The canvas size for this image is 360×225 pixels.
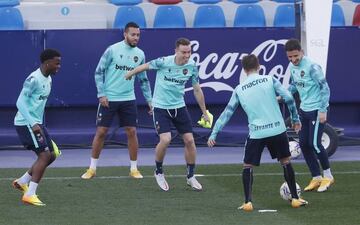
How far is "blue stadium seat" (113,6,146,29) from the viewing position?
62.4 feet

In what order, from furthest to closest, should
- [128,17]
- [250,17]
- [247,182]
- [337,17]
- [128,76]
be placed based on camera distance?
[337,17], [250,17], [128,17], [128,76], [247,182]

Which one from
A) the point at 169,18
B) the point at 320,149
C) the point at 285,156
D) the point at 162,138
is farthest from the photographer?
the point at 169,18

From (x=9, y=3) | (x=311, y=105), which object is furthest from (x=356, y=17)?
(x=311, y=105)

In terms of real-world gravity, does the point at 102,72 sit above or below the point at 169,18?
above

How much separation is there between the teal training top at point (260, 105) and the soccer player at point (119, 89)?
114 inches

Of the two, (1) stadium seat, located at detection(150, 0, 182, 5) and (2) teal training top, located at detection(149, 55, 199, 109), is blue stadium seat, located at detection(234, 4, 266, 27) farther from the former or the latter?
(2) teal training top, located at detection(149, 55, 199, 109)

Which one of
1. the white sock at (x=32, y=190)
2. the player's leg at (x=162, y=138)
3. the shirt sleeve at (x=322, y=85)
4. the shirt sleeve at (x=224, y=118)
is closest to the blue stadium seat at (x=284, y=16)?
the player's leg at (x=162, y=138)

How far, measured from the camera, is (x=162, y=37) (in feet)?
56.5

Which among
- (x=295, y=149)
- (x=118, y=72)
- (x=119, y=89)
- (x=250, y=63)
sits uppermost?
(x=250, y=63)

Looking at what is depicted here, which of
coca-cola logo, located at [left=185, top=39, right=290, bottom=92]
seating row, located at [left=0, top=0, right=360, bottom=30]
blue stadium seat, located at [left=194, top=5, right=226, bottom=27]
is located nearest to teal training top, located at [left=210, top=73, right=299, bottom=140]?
coca-cola logo, located at [left=185, top=39, right=290, bottom=92]

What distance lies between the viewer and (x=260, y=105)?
10609mm

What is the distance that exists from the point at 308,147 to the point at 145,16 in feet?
27.1

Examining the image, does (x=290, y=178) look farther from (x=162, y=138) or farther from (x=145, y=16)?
(x=145, y=16)

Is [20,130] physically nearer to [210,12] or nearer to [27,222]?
[27,222]
